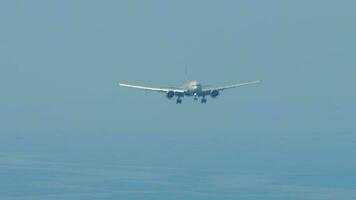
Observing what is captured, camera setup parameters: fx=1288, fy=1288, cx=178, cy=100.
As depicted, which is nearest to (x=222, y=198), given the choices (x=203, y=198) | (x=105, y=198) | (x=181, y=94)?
(x=203, y=198)

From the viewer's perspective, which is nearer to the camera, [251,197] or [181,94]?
[181,94]

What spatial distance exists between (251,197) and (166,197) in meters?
13.2

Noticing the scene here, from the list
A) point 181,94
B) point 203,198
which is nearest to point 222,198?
point 203,198

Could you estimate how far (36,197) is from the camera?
200 meters

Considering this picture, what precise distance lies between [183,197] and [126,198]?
28.9 feet

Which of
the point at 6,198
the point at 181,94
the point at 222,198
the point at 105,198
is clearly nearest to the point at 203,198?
the point at 222,198

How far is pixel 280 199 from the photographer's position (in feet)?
652

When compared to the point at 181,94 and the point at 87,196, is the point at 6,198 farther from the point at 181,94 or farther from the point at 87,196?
the point at 181,94

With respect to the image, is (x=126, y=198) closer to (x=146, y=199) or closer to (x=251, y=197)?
Answer: (x=146, y=199)

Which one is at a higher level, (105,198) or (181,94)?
(105,198)

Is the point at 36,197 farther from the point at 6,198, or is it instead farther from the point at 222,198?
the point at 222,198

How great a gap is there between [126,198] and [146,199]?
134 inches

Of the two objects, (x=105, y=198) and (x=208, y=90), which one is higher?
(x=105, y=198)

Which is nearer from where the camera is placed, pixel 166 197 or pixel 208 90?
pixel 208 90
